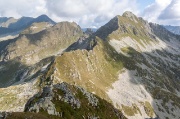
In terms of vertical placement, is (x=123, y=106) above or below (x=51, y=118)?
below

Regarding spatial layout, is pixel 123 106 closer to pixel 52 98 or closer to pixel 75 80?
pixel 75 80

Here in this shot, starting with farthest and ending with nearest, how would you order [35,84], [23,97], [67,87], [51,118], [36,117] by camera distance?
[35,84] → [23,97] → [67,87] → [51,118] → [36,117]

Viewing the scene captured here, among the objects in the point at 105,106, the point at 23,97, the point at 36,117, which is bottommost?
the point at 23,97

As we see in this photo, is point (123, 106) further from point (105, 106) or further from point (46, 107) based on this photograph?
point (46, 107)

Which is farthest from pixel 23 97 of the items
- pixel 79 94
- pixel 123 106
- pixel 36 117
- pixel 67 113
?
pixel 36 117

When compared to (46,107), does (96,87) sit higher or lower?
lower

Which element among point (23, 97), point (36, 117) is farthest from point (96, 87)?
point (36, 117)

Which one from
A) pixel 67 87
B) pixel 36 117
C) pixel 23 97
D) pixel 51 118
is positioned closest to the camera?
pixel 36 117

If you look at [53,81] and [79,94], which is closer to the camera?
[79,94]

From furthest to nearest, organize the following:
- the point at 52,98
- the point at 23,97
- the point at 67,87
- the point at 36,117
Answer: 1. the point at 23,97
2. the point at 67,87
3. the point at 52,98
4. the point at 36,117
